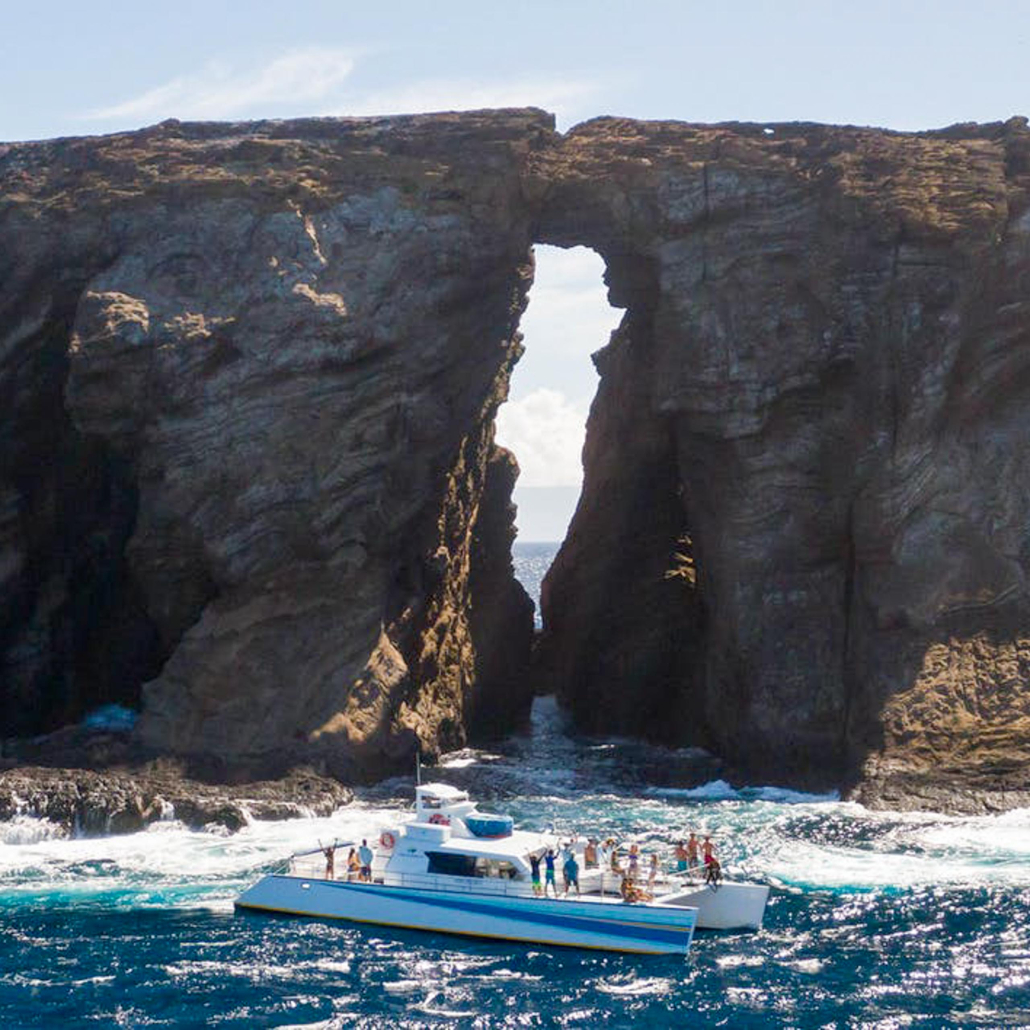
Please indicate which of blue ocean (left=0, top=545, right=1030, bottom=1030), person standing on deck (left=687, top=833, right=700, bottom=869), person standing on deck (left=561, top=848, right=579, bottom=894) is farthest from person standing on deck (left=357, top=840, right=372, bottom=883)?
person standing on deck (left=687, top=833, right=700, bottom=869)

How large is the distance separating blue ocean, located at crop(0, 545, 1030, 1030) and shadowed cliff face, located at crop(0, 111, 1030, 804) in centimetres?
712

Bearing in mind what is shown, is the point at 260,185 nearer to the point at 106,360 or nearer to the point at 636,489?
the point at 106,360

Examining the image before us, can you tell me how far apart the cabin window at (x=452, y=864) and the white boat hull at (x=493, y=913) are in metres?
0.72

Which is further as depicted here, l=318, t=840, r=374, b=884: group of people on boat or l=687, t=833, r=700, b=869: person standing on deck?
l=687, t=833, r=700, b=869: person standing on deck

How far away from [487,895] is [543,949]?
7.38 feet

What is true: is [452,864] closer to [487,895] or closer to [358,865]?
[487,895]

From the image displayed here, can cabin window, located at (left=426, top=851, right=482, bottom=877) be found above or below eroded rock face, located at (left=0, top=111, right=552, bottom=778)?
below

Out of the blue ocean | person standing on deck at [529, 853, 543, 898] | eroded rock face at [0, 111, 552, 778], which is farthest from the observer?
eroded rock face at [0, 111, 552, 778]

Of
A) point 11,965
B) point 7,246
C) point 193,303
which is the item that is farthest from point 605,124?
point 11,965

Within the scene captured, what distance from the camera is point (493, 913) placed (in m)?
47.4

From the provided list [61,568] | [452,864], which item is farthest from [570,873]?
[61,568]

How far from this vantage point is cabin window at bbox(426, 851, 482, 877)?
48562 mm

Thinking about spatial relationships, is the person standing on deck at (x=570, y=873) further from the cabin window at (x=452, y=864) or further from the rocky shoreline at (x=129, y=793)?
the rocky shoreline at (x=129, y=793)

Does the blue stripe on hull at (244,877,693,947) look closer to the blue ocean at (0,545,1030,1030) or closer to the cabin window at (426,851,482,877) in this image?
the blue ocean at (0,545,1030,1030)
